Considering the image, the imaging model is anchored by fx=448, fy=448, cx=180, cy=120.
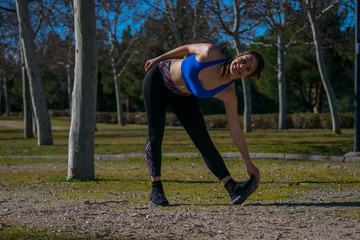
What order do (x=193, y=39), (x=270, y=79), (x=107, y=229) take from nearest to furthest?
(x=107, y=229) < (x=193, y=39) < (x=270, y=79)

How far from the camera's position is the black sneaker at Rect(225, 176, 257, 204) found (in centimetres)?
463

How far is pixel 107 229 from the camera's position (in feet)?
12.3

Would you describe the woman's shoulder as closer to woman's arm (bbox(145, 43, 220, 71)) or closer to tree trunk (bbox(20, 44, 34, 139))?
woman's arm (bbox(145, 43, 220, 71))

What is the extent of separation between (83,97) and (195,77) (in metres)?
3.20

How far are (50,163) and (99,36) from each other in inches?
852

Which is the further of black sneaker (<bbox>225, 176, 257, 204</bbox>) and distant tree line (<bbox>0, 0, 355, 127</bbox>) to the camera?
distant tree line (<bbox>0, 0, 355, 127</bbox>)

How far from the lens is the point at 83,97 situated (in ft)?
23.2

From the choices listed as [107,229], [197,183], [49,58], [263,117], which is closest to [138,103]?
[49,58]

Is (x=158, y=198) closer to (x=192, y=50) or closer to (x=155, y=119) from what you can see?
(x=155, y=119)

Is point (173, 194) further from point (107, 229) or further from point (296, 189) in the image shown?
point (107, 229)

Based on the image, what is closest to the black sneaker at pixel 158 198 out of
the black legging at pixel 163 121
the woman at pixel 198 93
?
the woman at pixel 198 93

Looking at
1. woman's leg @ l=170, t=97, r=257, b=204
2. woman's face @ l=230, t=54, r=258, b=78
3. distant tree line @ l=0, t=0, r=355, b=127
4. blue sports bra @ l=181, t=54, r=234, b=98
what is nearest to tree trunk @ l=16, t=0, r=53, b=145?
distant tree line @ l=0, t=0, r=355, b=127

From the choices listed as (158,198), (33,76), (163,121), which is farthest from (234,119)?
(33,76)

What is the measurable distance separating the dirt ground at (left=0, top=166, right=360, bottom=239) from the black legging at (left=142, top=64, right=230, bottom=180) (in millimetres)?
470
